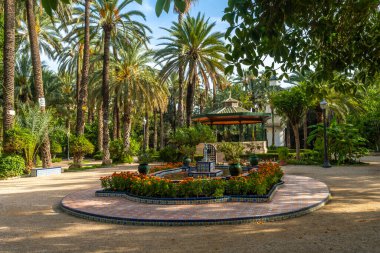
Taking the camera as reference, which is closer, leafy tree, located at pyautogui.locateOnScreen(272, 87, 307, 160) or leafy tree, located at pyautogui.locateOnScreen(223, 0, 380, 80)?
leafy tree, located at pyautogui.locateOnScreen(223, 0, 380, 80)

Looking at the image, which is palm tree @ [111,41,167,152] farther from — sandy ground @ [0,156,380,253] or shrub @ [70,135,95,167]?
sandy ground @ [0,156,380,253]

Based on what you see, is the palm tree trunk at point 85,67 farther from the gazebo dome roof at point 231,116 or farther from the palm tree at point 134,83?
the gazebo dome roof at point 231,116

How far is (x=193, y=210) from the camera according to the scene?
8148 millimetres

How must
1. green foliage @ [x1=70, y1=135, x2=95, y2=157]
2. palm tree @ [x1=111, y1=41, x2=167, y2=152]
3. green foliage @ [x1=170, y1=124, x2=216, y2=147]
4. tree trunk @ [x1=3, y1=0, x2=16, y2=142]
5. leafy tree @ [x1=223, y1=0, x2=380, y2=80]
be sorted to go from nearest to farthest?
leafy tree @ [x1=223, y1=0, x2=380, y2=80] < tree trunk @ [x1=3, y1=0, x2=16, y2=142] < green foliage @ [x1=70, y1=135, x2=95, y2=157] < green foliage @ [x1=170, y1=124, x2=216, y2=147] < palm tree @ [x1=111, y1=41, x2=167, y2=152]

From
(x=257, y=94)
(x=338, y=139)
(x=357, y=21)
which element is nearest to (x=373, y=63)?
(x=357, y=21)

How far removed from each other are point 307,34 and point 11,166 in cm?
1675

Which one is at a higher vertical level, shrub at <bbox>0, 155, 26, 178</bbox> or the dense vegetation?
the dense vegetation

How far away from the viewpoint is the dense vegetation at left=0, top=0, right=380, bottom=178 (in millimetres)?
5355

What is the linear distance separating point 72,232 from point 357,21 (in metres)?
6.59

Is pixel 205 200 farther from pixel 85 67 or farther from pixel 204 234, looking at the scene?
pixel 85 67

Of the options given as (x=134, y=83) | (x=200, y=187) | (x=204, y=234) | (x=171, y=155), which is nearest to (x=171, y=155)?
(x=171, y=155)

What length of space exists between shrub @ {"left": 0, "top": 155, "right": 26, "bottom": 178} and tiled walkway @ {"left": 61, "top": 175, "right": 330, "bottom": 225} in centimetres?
913

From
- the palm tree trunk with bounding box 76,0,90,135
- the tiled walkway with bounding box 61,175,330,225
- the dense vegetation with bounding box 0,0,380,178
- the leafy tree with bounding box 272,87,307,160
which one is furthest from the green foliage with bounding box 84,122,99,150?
the tiled walkway with bounding box 61,175,330,225

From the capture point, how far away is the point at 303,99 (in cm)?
2312
